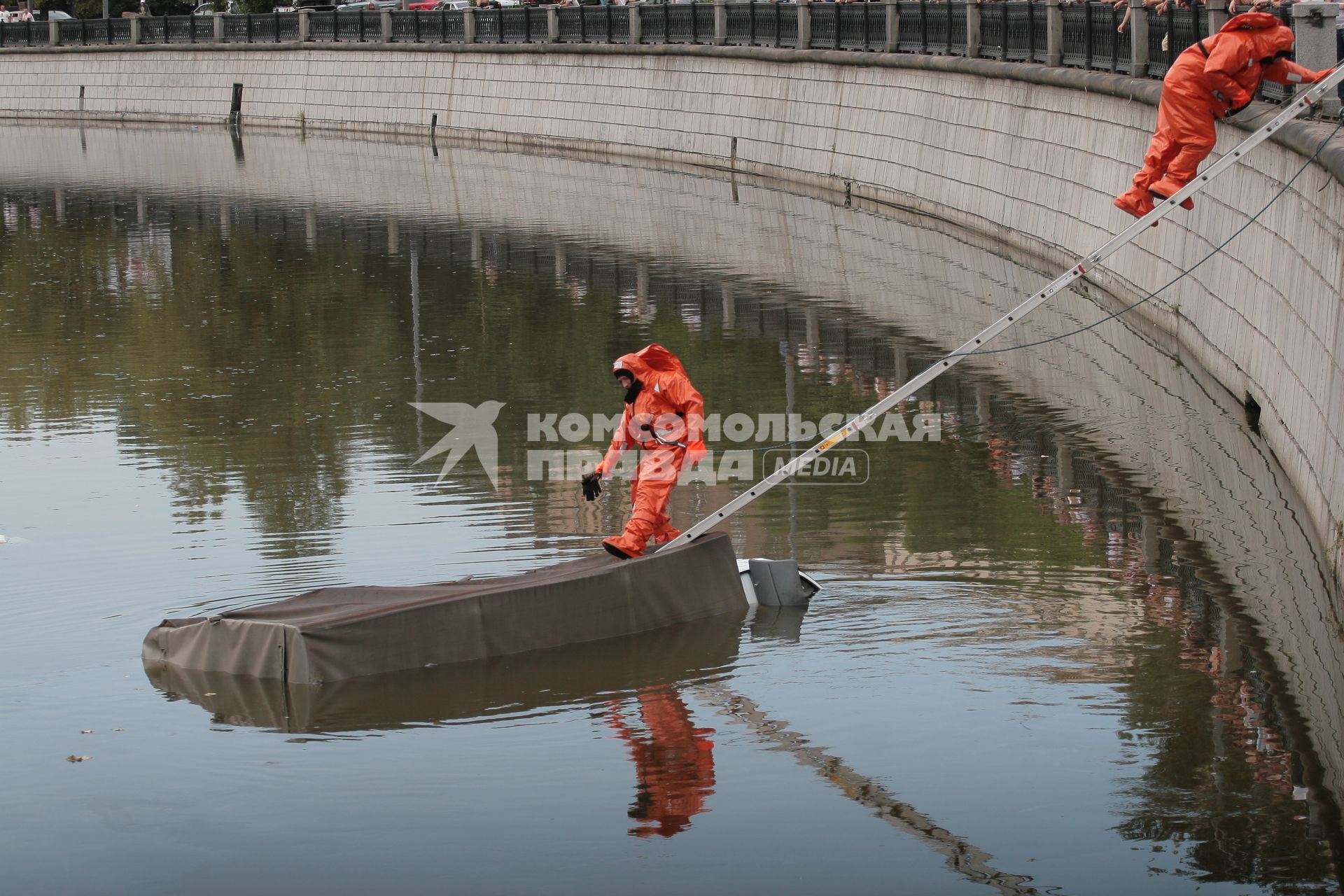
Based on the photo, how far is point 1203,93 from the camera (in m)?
13.3

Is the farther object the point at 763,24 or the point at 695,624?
the point at 763,24

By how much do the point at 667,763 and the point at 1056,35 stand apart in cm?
1827

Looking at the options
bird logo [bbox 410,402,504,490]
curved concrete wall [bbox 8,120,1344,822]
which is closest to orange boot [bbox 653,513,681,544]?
curved concrete wall [bbox 8,120,1344,822]

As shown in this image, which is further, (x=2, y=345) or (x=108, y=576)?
(x=2, y=345)

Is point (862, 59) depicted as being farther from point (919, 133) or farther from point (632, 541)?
point (632, 541)

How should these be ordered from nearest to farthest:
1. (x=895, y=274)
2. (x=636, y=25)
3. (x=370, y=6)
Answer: (x=895, y=274)
(x=636, y=25)
(x=370, y=6)

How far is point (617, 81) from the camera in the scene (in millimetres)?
44062

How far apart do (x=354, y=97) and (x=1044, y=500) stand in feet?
148

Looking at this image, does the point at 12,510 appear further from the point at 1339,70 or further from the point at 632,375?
the point at 1339,70

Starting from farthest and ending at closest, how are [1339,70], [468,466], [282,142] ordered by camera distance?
[282,142]
[468,466]
[1339,70]

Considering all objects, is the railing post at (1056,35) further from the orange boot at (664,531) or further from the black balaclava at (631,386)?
the black balaclava at (631,386)

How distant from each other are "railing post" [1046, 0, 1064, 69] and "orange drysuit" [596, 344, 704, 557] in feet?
51.0

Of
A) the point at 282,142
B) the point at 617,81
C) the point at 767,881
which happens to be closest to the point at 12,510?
the point at 767,881

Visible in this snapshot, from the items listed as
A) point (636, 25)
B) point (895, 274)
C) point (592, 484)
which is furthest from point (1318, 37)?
point (636, 25)
